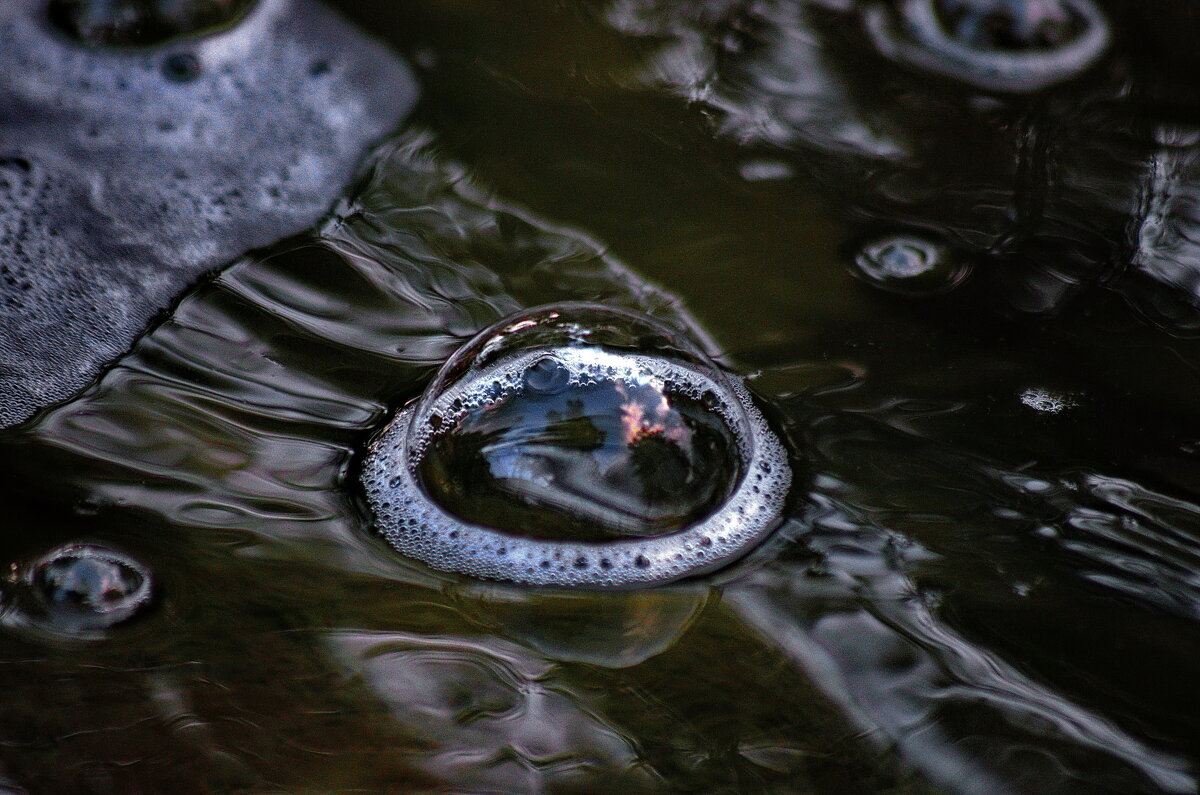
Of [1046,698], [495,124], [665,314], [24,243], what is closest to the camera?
[1046,698]

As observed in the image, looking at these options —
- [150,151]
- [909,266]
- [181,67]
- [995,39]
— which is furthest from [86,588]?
[995,39]

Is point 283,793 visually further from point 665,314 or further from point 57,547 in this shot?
point 665,314

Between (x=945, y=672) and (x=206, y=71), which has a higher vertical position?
(x=206, y=71)

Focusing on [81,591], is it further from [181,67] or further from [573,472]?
[181,67]

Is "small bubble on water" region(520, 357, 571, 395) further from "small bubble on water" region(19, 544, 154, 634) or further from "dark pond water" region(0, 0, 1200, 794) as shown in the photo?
"small bubble on water" region(19, 544, 154, 634)

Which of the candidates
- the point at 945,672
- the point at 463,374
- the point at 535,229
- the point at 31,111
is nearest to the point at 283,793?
the point at 463,374

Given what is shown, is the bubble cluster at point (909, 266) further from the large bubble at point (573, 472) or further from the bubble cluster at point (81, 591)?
the bubble cluster at point (81, 591)

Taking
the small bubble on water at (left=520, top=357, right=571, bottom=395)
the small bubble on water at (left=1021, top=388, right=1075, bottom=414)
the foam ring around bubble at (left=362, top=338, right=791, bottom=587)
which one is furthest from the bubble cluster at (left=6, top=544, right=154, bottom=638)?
the small bubble on water at (left=1021, top=388, right=1075, bottom=414)

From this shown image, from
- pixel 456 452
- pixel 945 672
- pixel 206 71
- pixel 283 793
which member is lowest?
pixel 283 793
